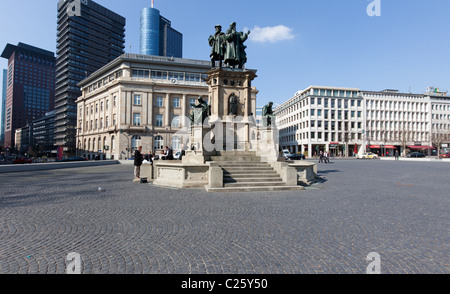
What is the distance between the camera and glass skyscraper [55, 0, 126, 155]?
96850 millimetres

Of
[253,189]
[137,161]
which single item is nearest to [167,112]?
[137,161]

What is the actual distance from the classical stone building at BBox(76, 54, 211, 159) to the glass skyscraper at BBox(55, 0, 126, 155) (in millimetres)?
51137

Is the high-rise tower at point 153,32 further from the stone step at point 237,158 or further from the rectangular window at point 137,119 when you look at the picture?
the stone step at point 237,158

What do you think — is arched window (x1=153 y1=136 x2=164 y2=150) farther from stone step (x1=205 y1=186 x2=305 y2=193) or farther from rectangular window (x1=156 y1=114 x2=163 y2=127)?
stone step (x1=205 y1=186 x2=305 y2=193)

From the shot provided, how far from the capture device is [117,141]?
165ft

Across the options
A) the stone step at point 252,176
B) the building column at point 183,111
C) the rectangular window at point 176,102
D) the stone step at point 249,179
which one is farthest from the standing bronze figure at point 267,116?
the rectangular window at point 176,102

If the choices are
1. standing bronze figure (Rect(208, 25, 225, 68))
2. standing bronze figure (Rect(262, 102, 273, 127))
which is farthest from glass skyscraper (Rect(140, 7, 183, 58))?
standing bronze figure (Rect(262, 102, 273, 127))

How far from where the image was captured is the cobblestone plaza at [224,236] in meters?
3.34

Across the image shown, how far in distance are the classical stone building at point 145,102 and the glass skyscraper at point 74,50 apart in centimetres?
5114
